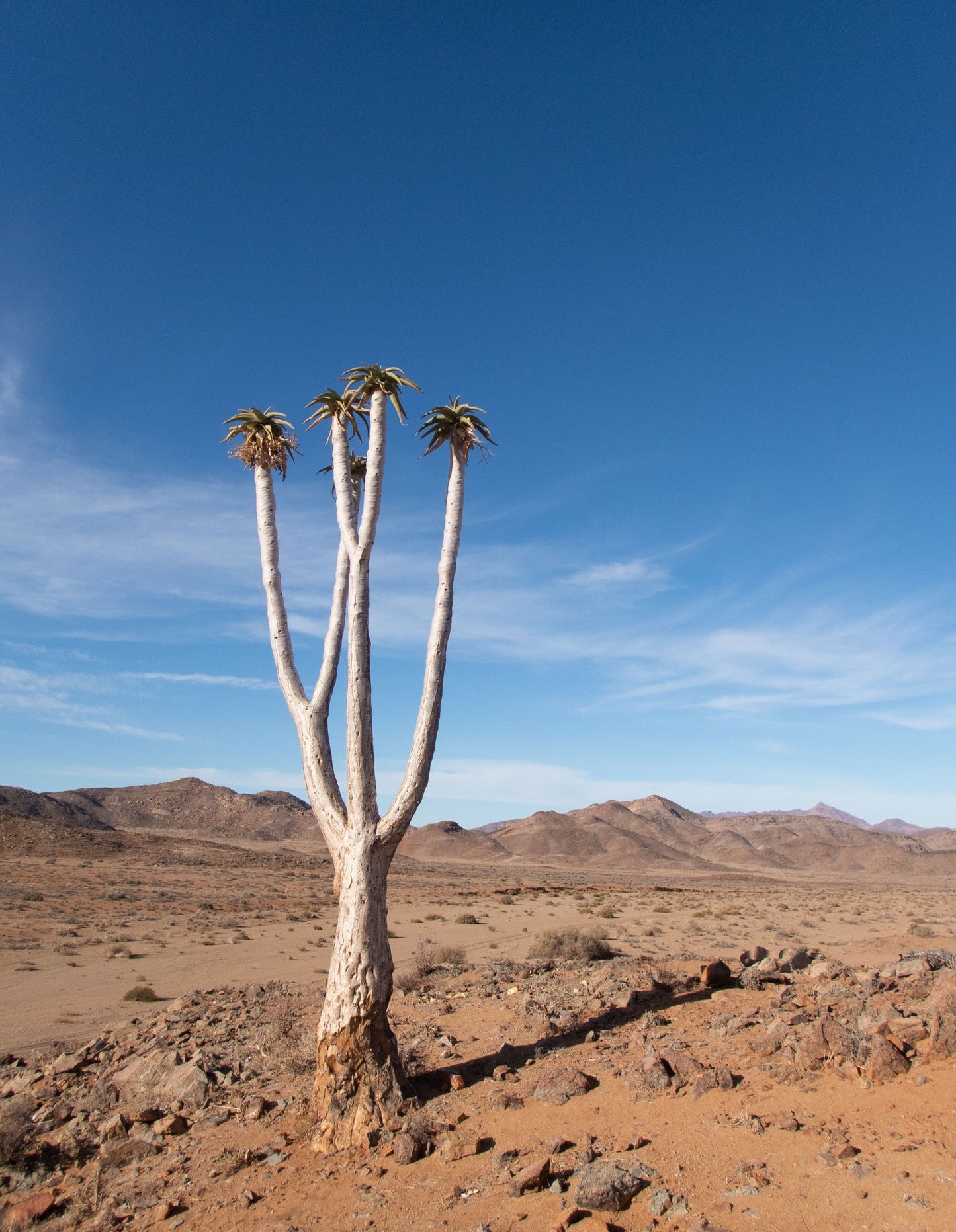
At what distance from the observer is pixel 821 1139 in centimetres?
609

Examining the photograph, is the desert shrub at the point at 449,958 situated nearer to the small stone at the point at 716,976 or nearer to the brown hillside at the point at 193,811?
the small stone at the point at 716,976

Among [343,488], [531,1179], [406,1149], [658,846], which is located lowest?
[406,1149]

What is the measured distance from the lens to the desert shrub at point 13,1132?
25.1 feet

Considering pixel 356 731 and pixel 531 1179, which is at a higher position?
pixel 356 731

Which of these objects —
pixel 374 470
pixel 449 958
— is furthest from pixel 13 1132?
pixel 449 958

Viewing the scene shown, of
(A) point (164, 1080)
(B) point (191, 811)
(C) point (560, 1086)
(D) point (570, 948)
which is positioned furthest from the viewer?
(B) point (191, 811)

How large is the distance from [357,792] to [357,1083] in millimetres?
2973

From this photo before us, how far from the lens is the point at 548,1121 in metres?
7.33

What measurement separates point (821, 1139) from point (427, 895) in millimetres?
36818

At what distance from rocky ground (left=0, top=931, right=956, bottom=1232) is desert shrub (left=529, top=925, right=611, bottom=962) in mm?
5830

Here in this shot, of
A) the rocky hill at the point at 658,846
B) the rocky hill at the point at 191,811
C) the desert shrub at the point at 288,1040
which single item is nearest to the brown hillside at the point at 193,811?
the rocky hill at the point at 191,811

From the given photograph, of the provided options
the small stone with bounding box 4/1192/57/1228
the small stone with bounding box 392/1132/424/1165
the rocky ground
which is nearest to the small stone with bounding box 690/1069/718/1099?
the rocky ground

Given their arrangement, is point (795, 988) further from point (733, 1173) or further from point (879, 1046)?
point (733, 1173)

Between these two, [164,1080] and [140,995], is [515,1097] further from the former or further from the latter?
[140,995]
